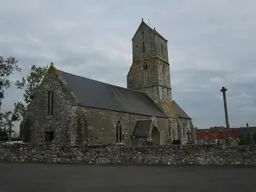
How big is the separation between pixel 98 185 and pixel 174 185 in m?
2.56

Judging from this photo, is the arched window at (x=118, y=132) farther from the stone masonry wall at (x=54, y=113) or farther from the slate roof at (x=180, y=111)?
the slate roof at (x=180, y=111)

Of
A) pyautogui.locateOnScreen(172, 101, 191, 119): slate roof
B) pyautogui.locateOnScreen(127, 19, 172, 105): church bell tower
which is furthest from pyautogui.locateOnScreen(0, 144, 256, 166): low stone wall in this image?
pyautogui.locateOnScreen(172, 101, 191, 119): slate roof

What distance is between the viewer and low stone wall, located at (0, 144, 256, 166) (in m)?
16.0

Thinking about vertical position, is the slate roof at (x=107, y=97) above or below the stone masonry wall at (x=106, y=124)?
above

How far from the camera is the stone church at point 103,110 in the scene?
26.9m

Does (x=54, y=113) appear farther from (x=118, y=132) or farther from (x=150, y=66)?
(x=150, y=66)

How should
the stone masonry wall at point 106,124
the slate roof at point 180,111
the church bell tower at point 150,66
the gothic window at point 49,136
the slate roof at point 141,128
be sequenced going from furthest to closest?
the slate roof at point 180,111
the church bell tower at point 150,66
the slate roof at point 141,128
the gothic window at point 49,136
the stone masonry wall at point 106,124

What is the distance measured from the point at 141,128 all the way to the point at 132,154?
14712 mm

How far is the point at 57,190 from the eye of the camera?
855 cm

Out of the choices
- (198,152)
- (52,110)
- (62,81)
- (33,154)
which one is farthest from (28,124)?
(198,152)

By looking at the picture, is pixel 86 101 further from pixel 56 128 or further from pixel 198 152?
Answer: pixel 198 152

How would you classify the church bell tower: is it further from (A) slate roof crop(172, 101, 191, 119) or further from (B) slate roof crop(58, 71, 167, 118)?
(A) slate roof crop(172, 101, 191, 119)

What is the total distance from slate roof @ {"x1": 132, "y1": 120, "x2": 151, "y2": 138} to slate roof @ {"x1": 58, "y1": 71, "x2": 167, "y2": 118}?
4.84 ft

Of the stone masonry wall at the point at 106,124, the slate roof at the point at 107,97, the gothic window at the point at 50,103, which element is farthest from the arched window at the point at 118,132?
the gothic window at the point at 50,103
